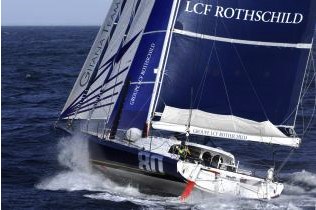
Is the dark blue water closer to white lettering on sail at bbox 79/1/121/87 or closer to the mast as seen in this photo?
white lettering on sail at bbox 79/1/121/87

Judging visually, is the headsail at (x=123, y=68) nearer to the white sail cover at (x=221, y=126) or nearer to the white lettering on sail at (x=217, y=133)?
the white sail cover at (x=221, y=126)

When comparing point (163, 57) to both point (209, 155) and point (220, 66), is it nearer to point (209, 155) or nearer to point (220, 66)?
point (220, 66)

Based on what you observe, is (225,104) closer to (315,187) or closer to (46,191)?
(315,187)

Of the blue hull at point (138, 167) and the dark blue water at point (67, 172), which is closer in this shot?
the dark blue water at point (67, 172)

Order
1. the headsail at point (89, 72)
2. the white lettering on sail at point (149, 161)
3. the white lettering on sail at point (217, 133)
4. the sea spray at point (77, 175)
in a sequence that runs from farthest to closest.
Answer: the headsail at point (89, 72) < the sea spray at point (77, 175) < the white lettering on sail at point (217, 133) < the white lettering on sail at point (149, 161)

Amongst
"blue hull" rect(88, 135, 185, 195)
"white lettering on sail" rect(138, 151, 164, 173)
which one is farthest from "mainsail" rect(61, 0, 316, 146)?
"white lettering on sail" rect(138, 151, 164, 173)

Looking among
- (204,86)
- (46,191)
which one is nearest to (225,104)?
(204,86)

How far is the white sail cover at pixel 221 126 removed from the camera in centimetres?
2353

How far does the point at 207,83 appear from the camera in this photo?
23766mm

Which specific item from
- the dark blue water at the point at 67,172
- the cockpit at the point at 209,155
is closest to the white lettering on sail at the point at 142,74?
the cockpit at the point at 209,155

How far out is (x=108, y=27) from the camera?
2631 centimetres

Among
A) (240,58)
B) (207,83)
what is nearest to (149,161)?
(207,83)

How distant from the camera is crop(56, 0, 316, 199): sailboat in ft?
76.5

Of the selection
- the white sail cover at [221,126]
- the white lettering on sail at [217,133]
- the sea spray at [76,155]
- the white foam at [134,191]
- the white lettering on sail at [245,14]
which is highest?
the white lettering on sail at [245,14]
